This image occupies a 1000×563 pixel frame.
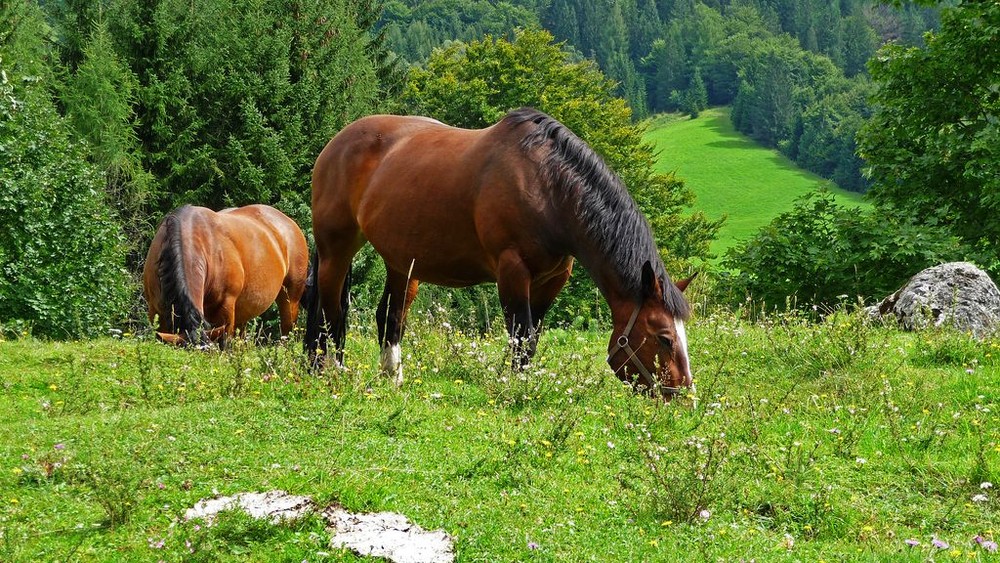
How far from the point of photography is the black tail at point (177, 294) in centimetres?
1010

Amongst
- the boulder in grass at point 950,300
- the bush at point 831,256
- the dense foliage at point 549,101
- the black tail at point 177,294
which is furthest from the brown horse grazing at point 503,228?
the dense foliage at point 549,101

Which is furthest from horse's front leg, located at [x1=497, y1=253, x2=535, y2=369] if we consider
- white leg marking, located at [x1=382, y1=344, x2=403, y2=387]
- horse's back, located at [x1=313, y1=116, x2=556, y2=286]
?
white leg marking, located at [x1=382, y1=344, x2=403, y2=387]

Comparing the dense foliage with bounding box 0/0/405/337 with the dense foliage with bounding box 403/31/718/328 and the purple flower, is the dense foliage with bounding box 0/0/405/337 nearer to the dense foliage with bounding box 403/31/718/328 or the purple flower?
the dense foliage with bounding box 403/31/718/328

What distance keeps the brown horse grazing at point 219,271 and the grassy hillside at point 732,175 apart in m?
55.2

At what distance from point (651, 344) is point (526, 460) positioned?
206 cm

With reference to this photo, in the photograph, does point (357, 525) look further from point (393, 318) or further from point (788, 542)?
point (393, 318)

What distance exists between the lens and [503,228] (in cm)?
775

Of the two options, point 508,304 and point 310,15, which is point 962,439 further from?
point 310,15

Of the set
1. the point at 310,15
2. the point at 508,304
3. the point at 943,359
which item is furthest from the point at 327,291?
the point at 310,15

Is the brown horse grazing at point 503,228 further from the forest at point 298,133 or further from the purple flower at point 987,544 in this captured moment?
the forest at point 298,133

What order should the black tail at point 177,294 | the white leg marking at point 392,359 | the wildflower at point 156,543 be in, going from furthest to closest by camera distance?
the black tail at point 177,294 < the white leg marking at point 392,359 < the wildflower at point 156,543

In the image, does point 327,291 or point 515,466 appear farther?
point 327,291

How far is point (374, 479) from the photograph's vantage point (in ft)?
16.2

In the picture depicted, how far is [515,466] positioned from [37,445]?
3.04 metres
